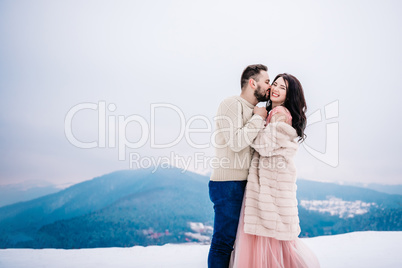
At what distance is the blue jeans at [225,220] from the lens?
69.2 inches

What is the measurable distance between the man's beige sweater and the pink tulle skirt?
255 millimetres

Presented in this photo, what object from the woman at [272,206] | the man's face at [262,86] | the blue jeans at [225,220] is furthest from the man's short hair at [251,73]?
the blue jeans at [225,220]

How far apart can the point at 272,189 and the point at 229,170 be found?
0.88 feet

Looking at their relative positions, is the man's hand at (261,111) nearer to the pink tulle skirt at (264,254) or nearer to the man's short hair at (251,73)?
the man's short hair at (251,73)

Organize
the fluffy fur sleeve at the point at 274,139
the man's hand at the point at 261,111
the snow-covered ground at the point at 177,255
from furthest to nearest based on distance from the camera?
the snow-covered ground at the point at 177,255 → the man's hand at the point at 261,111 → the fluffy fur sleeve at the point at 274,139

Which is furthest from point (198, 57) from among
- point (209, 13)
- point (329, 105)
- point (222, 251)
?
point (222, 251)

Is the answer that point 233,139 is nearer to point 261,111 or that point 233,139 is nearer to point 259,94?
point 261,111

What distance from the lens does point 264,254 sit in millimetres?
1762

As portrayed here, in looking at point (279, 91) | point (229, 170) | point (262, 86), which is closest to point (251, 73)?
point (262, 86)

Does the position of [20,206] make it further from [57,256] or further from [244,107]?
[244,107]

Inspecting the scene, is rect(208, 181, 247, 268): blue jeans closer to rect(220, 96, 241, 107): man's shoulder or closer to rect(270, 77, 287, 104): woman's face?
rect(220, 96, 241, 107): man's shoulder

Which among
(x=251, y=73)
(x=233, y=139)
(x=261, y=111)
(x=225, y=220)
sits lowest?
(x=225, y=220)

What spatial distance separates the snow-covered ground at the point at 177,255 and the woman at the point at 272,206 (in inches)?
39.5

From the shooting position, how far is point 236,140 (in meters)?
1.71
